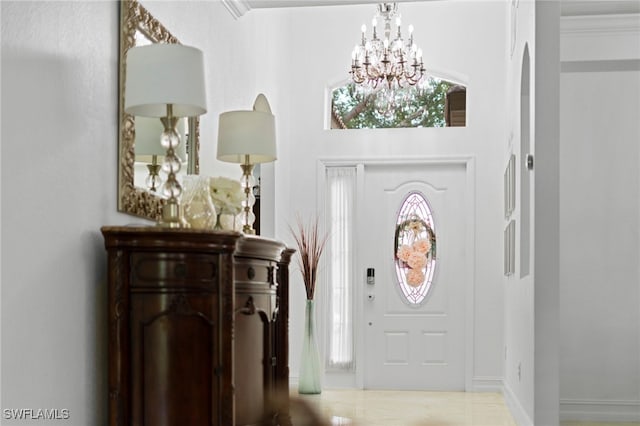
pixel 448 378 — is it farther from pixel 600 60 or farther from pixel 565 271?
pixel 600 60

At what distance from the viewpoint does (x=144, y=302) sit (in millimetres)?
2994

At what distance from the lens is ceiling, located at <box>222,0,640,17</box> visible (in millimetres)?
5320

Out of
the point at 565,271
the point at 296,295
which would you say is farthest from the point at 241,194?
the point at 296,295

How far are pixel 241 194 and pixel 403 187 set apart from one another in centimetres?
405

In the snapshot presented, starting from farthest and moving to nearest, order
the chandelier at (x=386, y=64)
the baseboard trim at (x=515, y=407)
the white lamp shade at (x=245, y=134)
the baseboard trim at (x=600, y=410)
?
the chandelier at (x=386, y=64) → the baseboard trim at (x=600, y=410) → the baseboard trim at (x=515, y=407) → the white lamp shade at (x=245, y=134)

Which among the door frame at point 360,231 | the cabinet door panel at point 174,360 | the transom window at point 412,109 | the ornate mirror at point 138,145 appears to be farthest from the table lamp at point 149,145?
the transom window at point 412,109

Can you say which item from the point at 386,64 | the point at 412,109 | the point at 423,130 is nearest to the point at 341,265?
the point at 423,130

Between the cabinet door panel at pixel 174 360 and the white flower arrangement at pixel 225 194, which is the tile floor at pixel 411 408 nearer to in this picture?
the white flower arrangement at pixel 225 194

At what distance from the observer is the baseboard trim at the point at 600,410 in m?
6.04

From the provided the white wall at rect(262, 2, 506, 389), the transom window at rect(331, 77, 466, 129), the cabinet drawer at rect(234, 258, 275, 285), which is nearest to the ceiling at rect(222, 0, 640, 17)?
the white wall at rect(262, 2, 506, 389)

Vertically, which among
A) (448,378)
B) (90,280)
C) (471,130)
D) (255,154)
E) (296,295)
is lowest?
(448,378)

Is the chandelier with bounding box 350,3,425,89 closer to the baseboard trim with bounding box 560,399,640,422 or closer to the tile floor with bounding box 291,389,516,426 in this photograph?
the tile floor with bounding box 291,389,516,426

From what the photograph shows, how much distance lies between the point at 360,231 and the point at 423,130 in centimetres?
110

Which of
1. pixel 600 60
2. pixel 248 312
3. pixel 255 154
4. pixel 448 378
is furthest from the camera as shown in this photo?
pixel 448 378
